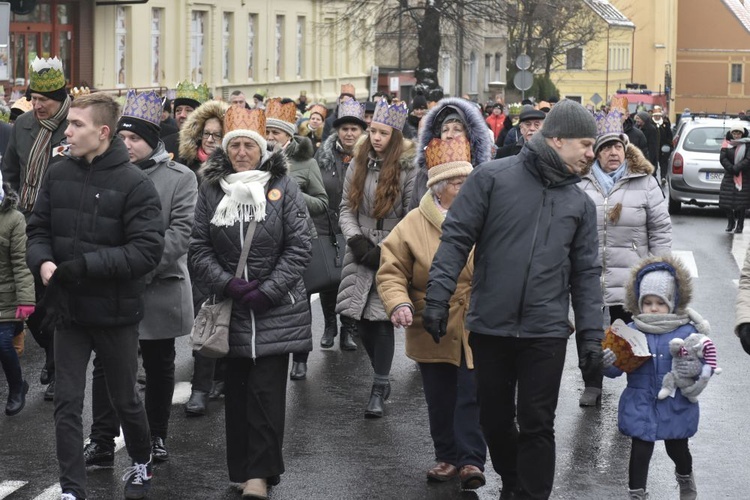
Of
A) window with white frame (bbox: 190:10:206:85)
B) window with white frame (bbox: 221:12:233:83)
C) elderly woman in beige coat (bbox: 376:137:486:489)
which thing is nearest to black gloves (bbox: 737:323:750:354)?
elderly woman in beige coat (bbox: 376:137:486:489)

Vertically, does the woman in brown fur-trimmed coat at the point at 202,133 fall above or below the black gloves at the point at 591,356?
above

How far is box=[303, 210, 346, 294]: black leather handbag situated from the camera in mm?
8570

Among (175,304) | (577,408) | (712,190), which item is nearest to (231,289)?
(175,304)

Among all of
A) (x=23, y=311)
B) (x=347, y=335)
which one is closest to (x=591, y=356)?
(x=23, y=311)

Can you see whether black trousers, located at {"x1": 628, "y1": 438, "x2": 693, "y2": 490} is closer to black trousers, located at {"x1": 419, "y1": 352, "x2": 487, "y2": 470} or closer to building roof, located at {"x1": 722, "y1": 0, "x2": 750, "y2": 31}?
black trousers, located at {"x1": 419, "y1": 352, "x2": 487, "y2": 470}

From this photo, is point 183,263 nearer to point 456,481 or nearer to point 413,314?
point 413,314

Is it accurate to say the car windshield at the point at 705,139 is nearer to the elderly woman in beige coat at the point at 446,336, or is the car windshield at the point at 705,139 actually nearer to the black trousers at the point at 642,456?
the elderly woman in beige coat at the point at 446,336

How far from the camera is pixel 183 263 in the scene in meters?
7.91

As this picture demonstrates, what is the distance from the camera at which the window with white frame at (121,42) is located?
37.5 m

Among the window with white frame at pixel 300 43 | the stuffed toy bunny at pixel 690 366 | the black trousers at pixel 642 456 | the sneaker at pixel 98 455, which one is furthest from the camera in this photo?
the window with white frame at pixel 300 43

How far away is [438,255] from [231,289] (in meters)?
1.09

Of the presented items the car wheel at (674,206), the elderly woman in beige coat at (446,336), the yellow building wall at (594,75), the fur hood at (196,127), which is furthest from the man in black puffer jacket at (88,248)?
the yellow building wall at (594,75)

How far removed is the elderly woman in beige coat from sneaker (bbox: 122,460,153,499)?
1395mm

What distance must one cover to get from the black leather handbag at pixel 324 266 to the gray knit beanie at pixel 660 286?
179 cm
